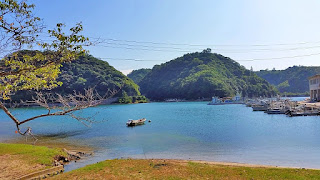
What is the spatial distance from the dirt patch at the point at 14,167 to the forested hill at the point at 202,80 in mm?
120947

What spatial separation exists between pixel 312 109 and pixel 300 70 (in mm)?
167791

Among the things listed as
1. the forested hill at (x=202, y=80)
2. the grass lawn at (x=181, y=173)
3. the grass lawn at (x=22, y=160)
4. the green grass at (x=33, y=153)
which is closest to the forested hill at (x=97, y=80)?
the forested hill at (x=202, y=80)

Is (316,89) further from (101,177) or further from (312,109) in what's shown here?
(101,177)

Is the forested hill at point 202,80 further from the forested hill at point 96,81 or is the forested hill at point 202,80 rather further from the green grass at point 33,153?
the green grass at point 33,153

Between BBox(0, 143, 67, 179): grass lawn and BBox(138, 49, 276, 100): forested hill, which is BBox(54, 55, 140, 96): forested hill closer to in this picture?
BBox(138, 49, 276, 100): forested hill

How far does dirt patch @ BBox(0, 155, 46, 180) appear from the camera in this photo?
1126 centimetres

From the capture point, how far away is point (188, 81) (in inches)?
5615

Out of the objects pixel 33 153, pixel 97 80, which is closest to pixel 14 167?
pixel 33 153

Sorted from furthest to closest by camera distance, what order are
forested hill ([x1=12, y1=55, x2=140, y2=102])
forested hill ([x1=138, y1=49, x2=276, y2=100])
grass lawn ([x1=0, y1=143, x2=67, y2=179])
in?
1. forested hill ([x1=138, y1=49, x2=276, y2=100])
2. forested hill ([x1=12, y1=55, x2=140, y2=102])
3. grass lawn ([x1=0, y1=143, x2=67, y2=179])

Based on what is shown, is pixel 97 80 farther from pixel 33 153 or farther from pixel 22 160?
pixel 22 160

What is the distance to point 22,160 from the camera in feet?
44.9

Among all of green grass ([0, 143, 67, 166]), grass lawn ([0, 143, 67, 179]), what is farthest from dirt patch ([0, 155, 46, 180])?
green grass ([0, 143, 67, 166])

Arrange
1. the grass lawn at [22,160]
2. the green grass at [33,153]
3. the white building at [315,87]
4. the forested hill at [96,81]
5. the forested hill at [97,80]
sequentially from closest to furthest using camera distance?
the grass lawn at [22,160] < the green grass at [33,153] < the white building at [315,87] < the forested hill at [96,81] < the forested hill at [97,80]

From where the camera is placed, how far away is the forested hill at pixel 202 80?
443 ft
